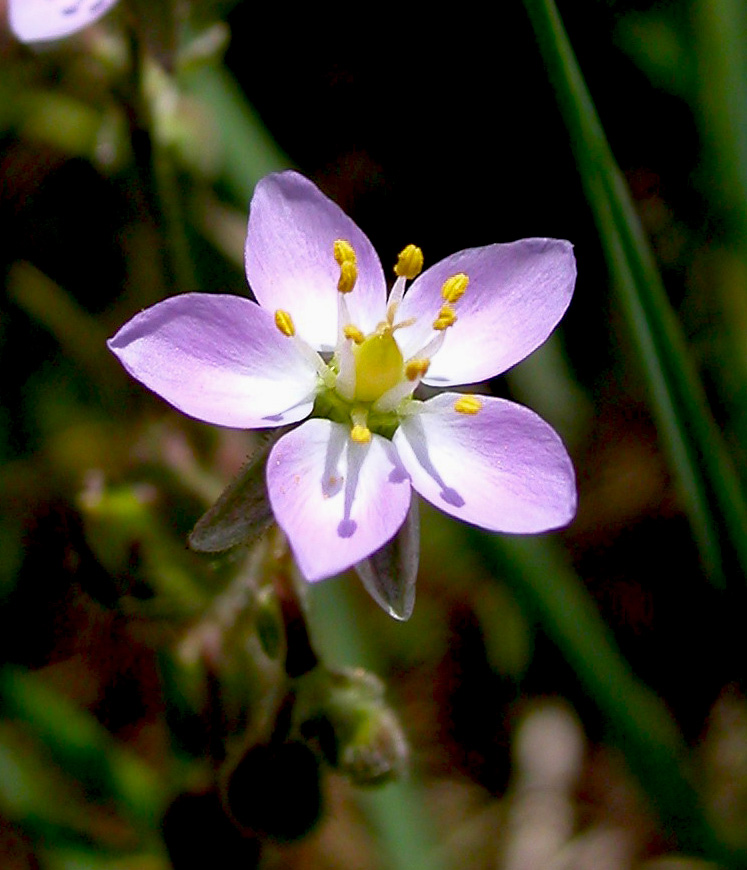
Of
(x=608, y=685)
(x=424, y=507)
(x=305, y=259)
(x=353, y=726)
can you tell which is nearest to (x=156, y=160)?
(x=305, y=259)

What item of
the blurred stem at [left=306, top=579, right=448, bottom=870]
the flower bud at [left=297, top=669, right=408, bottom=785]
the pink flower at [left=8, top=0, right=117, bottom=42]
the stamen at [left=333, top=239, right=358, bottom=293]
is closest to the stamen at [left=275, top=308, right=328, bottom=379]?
the stamen at [left=333, top=239, right=358, bottom=293]

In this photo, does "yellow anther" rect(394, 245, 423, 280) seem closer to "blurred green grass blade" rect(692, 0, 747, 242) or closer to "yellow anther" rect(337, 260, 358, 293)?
"yellow anther" rect(337, 260, 358, 293)

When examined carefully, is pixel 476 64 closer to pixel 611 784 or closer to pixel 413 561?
pixel 611 784

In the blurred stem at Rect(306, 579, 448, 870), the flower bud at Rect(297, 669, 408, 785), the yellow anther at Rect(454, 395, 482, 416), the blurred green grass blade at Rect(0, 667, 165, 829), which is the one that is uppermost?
the yellow anther at Rect(454, 395, 482, 416)

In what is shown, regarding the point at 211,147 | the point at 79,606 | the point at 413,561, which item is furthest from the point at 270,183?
the point at 79,606

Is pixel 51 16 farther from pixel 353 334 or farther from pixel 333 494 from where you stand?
pixel 333 494
